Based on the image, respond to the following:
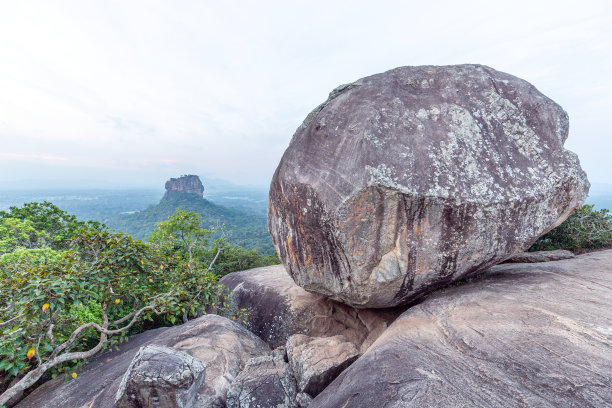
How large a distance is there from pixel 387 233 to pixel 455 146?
2.25 meters

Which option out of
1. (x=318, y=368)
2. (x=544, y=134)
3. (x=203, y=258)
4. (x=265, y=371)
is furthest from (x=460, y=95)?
(x=203, y=258)

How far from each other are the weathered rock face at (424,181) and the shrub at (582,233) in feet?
15.5

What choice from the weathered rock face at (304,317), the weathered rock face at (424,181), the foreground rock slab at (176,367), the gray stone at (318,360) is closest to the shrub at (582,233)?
the weathered rock face at (424,181)

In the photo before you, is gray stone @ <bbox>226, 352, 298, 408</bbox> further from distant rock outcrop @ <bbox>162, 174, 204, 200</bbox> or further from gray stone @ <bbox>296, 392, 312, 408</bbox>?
distant rock outcrop @ <bbox>162, 174, 204, 200</bbox>

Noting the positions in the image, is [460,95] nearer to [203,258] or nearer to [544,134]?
[544,134]

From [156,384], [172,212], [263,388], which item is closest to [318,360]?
[263,388]

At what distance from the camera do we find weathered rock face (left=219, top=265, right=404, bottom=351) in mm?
8219

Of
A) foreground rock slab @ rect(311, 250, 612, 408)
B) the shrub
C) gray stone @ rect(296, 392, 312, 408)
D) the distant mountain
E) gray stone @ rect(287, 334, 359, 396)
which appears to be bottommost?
the distant mountain

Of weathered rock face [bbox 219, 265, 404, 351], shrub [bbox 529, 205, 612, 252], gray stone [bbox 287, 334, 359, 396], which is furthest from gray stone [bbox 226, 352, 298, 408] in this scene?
shrub [bbox 529, 205, 612, 252]

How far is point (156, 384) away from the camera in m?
4.25

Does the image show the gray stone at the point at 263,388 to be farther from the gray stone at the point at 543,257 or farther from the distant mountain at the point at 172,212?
the distant mountain at the point at 172,212

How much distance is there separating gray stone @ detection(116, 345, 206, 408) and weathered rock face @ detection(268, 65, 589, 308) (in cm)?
327

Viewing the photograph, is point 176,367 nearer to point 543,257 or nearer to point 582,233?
point 543,257

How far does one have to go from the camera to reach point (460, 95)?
19.9ft
